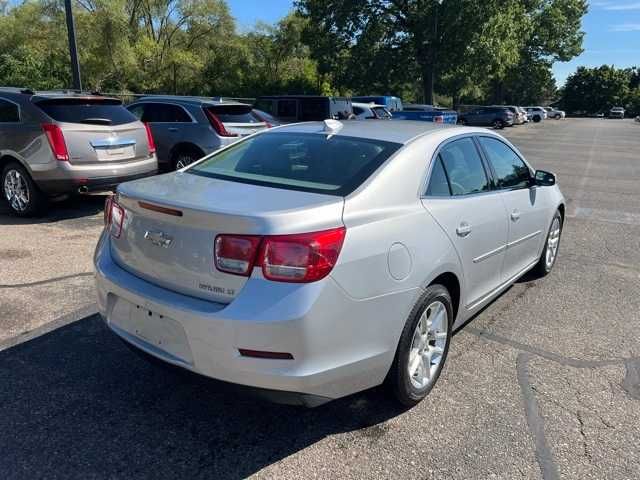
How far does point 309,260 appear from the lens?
242 cm

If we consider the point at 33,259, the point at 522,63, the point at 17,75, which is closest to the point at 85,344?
the point at 33,259

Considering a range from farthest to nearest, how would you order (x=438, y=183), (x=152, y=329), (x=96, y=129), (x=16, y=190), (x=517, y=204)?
(x=16, y=190) < (x=96, y=129) < (x=517, y=204) < (x=438, y=183) < (x=152, y=329)

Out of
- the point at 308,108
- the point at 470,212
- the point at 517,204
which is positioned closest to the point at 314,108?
the point at 308,108

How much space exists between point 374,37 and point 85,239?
31483mm

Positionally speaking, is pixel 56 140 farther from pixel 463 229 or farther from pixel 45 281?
pixel 463 229

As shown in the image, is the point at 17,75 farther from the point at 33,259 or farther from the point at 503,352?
the point at 503,352

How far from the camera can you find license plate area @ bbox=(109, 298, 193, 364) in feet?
8.54

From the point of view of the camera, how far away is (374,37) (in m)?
34.5

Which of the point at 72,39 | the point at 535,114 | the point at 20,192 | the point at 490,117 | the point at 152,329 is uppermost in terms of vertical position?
the point at 72,39

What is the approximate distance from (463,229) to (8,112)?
6.44 metres

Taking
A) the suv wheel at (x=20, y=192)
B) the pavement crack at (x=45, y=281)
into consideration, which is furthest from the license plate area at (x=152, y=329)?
the suv wheel at (x=20, y=192)

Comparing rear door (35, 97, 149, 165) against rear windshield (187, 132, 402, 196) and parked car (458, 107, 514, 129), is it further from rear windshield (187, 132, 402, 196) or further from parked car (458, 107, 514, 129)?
parked car (458, 107, 514, 129)

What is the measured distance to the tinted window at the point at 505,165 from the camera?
13.6 feet

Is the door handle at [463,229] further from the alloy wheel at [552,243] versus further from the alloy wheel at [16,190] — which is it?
the alloy wheel at [16,190]
